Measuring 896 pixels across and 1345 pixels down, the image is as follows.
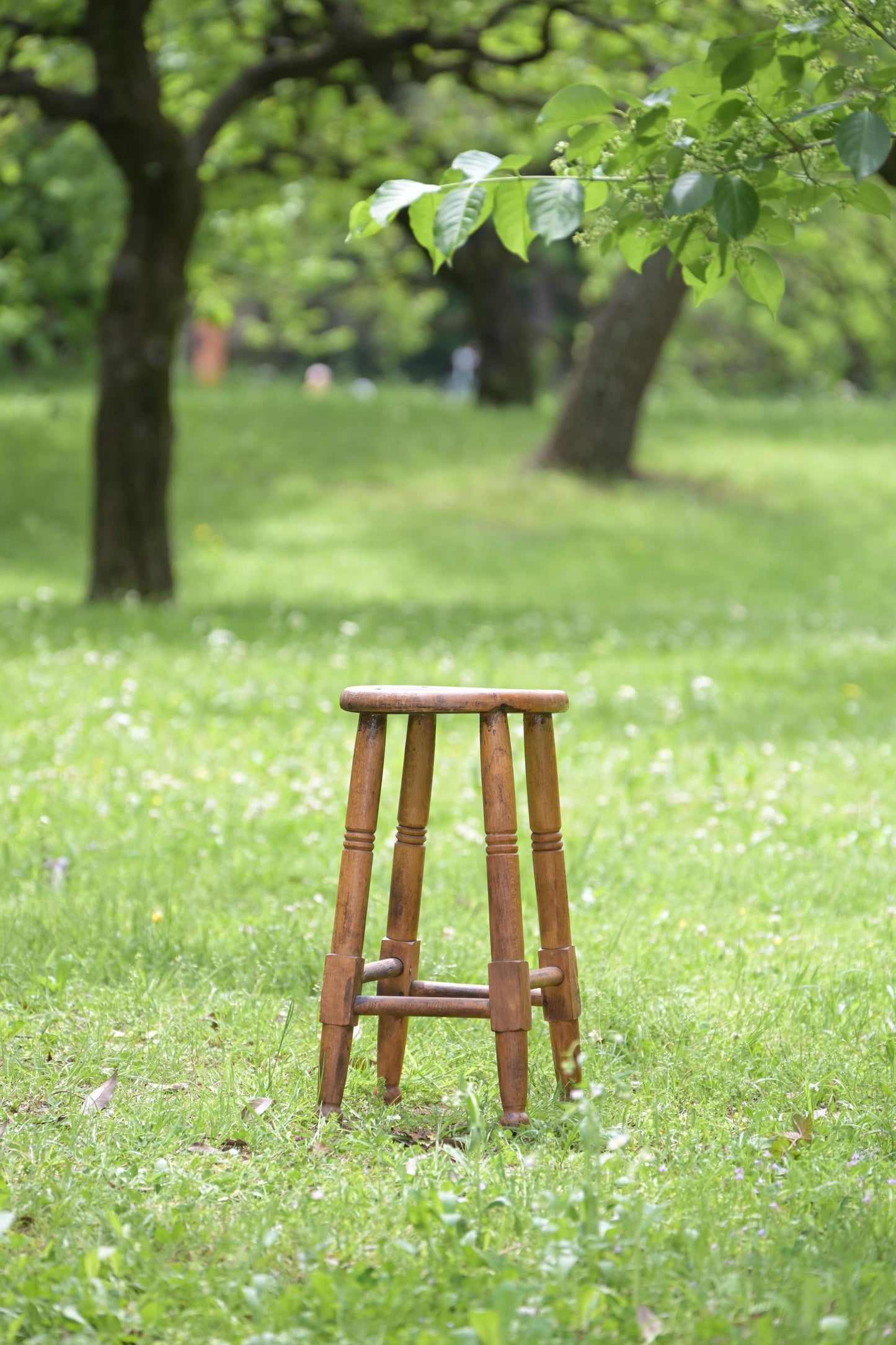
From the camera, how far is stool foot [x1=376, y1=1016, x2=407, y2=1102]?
3605 millimetres

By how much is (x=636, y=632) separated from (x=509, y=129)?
5.73 metres

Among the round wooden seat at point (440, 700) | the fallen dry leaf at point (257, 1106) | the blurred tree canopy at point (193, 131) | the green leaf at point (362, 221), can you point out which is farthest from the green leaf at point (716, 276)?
the blurred tree canopy at point (193, 131)

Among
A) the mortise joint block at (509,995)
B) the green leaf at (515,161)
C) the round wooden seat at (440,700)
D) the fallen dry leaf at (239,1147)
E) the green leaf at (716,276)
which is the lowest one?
the fallen dry leaf at (239,1147)

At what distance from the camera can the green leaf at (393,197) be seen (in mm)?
3090

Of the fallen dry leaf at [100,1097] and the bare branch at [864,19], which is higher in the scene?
the bare branch at [864,19]

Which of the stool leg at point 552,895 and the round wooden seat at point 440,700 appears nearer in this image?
the round wooden seat at point 440,700

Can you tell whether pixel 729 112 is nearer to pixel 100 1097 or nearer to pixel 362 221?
pixel 362 221

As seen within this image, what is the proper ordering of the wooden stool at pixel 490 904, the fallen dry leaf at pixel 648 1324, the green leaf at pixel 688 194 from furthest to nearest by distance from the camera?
the wooden stool at pixel 490 904 < the green leaf at pixel 688 194 < the fallen dry leaf at pixel 648 1324

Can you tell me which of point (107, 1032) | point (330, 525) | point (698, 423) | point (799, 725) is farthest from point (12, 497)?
point (107, 1032)

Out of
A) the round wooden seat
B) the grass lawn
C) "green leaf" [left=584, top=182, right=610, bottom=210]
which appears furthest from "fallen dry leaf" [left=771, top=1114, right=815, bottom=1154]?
"green leaf" [left=584, top=182, right=610, bottom=210]

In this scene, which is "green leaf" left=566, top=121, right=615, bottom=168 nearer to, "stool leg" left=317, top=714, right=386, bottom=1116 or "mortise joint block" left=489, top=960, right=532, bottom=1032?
"stool leg" left=317, top=714, right=386, bottom=1116

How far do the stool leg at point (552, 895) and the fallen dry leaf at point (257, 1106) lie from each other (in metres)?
0.70

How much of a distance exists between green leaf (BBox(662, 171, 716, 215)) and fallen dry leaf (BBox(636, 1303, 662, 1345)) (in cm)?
207

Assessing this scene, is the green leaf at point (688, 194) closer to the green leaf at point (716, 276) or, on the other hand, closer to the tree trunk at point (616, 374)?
the green leaf at point (716, 276)
